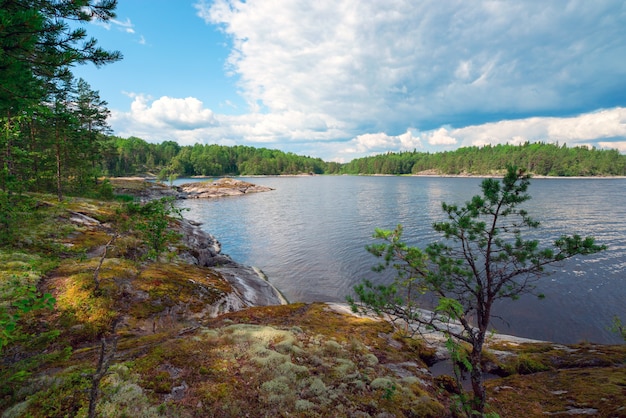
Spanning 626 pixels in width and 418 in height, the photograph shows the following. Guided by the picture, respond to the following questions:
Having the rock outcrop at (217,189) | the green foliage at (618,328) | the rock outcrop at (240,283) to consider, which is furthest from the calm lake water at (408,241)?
the rock outcrop at (217,189)

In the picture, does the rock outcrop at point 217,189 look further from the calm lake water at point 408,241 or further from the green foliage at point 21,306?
the green foliage at point 21,306

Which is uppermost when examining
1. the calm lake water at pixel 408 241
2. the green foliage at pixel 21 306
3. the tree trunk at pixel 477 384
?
the green foliage at pixel 21 306

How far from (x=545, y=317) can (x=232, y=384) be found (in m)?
24.3

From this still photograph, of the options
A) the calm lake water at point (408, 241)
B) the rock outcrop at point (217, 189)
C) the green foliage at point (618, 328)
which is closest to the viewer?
the green foliage at point (618, 328)

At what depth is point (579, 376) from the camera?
11594 millimetres

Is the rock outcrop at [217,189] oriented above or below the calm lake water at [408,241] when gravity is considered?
above

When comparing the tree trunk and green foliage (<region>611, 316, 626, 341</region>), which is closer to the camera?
the tree trunk

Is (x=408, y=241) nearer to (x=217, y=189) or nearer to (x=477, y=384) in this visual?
(x=477, y=384)

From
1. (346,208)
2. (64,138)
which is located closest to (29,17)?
(64,138)

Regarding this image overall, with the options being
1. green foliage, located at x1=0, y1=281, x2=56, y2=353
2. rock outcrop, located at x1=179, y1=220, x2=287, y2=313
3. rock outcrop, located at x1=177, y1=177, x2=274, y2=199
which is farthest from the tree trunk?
rock outcrop, located at x1=177, y1=177, x2=274, y2=199

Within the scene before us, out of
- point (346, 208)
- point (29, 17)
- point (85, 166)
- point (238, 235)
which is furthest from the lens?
point (346, 208)

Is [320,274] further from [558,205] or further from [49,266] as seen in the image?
[558,205]

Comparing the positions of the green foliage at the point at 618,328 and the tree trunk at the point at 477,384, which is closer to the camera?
the tree trunk at the point at 477,384

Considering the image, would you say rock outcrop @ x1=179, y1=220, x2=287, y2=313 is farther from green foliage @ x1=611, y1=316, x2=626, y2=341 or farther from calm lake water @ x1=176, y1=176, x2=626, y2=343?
green foliage @ x1=611, y1=316, x2=626, y2=341
